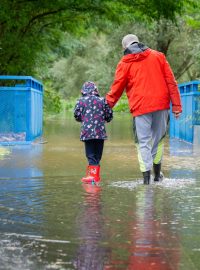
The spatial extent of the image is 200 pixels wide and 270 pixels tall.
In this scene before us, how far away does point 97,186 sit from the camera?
849 centimetres

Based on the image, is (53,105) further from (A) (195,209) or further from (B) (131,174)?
(A) (195,209)

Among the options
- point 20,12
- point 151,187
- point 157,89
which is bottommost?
point 151,187

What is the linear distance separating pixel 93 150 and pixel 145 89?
45.2 inches

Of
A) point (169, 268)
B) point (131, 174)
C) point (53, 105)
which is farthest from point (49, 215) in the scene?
point (53, 105)

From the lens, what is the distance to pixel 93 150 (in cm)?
933

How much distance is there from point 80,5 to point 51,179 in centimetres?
1120

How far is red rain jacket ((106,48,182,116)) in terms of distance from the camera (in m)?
8.76

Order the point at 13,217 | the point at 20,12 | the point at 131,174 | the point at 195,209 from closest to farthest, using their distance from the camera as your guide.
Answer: the point at 13,217 → the point at 195,209 → the point at 131,174 → the point at 20,12

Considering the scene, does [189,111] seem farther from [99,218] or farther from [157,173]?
[99,218]

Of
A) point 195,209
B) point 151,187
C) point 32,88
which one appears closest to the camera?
point 195,209

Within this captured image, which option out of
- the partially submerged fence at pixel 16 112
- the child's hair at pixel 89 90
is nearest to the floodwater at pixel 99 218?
the child's hair at pixel 89 90

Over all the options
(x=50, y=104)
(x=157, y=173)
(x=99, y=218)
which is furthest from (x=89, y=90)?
(x=50, y=104)

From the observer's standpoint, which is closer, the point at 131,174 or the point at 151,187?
the point at 151,187

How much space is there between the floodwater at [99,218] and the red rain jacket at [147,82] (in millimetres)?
974
